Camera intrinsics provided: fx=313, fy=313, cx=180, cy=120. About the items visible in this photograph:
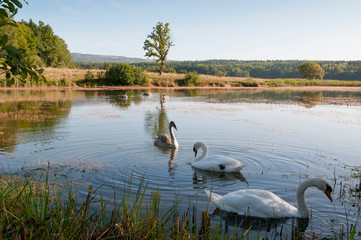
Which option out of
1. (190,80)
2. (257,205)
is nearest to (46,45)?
(190,80)

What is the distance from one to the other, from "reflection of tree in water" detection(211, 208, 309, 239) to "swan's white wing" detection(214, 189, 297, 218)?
3.6 inches

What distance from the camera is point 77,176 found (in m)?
7.63

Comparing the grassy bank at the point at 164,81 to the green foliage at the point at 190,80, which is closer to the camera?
the grassy bank at the point at 164,81

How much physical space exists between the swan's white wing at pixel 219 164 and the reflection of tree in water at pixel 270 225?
2.46m

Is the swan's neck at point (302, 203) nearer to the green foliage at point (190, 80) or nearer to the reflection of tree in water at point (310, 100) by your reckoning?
the reflection of tree in water at point (310, 100)

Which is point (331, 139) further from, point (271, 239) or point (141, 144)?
point (271, 239)

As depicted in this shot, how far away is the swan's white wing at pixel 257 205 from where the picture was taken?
5.54 meters

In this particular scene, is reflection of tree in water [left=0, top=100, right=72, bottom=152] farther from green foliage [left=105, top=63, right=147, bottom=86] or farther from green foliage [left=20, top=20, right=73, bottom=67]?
green foliage [left=20, top=20, right=73, bottom=67]

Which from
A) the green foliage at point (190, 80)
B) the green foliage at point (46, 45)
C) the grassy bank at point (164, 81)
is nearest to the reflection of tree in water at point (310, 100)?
the grassy bank at point (164, 81)

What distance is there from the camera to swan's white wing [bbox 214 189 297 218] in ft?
18.2

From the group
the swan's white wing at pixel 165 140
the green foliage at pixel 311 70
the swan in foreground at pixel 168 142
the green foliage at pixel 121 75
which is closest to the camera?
the swan in foreground at pixel 168 142

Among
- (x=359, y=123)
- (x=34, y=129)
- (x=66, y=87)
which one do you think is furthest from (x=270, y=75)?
(x=34, y=129)

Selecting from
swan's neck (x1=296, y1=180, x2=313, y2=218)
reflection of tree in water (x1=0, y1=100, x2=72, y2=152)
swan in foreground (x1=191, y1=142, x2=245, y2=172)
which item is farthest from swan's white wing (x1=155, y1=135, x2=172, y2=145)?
swan's neck (x1=296, y1=180, x2=313, y2=218)

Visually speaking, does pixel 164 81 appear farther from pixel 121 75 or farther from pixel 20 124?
pixel 20 124
